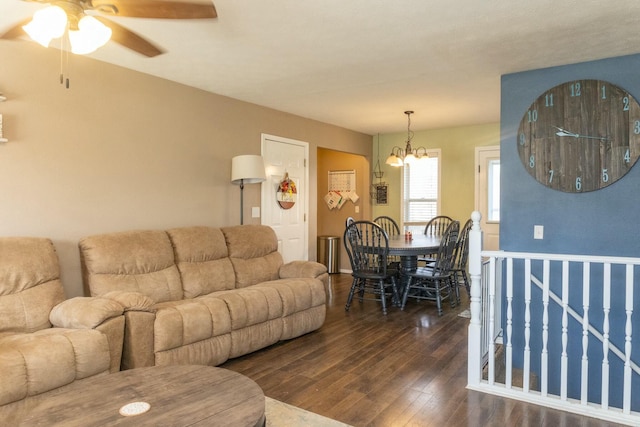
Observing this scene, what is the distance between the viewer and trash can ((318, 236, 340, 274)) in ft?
23.7

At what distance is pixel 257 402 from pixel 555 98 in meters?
3.43

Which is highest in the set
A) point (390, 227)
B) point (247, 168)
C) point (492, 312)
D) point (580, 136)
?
point (580, 136)

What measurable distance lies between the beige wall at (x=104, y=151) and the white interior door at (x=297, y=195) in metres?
0.34

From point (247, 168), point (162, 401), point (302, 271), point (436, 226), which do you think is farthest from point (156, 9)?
point (436, 226)

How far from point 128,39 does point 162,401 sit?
191cm

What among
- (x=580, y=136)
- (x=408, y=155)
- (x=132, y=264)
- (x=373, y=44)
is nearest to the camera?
(x=373, y=44)

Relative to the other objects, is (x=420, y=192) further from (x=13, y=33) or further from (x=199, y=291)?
(x=13, y=33)

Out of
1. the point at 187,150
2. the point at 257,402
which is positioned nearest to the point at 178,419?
the point at 257,402

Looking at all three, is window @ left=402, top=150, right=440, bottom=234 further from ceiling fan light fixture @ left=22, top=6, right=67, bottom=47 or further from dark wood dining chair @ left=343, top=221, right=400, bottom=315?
ceiling fan light fixture @ left=22, top=6, right=67, bottom=47

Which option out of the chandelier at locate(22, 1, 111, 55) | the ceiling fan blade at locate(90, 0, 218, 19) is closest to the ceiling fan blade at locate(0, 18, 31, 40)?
the chandelier at locate(22, 1, 111, 55)

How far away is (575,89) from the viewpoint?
11.7 ft

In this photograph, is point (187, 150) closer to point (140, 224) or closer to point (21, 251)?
point (140, 224)

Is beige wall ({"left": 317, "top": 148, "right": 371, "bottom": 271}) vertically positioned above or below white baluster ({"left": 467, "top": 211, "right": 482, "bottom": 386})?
above

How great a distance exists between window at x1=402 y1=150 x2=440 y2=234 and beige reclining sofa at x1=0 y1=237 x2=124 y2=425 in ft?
16.9
